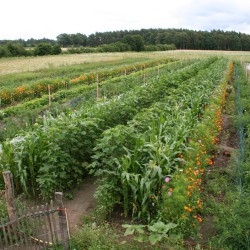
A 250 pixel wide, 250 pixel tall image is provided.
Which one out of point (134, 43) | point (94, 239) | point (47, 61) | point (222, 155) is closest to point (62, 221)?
point (94, 239)

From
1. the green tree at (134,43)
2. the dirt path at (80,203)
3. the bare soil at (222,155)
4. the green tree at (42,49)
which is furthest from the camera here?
the green tree at (134,43)

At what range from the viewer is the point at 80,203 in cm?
541

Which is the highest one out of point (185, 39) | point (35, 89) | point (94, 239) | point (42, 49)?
point (185, 39)

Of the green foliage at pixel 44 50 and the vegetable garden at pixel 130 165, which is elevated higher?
the green foliage at pixel 44 50

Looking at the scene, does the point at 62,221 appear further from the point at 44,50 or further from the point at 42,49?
the point at 44,50

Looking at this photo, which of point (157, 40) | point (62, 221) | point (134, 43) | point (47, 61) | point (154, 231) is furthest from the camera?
point (157, 40)

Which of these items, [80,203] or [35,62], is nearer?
[80,203]

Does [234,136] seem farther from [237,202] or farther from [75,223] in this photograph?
[75,223]

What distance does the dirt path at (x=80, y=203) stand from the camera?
195 inches

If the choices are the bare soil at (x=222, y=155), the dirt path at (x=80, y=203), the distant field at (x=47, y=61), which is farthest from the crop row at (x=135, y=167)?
the distant field at (x=47, y=61)

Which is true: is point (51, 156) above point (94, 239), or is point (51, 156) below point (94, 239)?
above

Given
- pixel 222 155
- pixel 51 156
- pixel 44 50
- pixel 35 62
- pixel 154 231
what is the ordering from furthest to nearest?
pixel 44 50 → pixel 35 62 → pixel 222 155 → pixel 51 156 → pixel 154 231

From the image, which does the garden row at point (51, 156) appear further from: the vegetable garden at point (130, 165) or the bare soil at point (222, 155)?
the bare soil at point (222, 155)

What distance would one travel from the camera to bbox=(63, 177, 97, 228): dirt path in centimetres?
496
